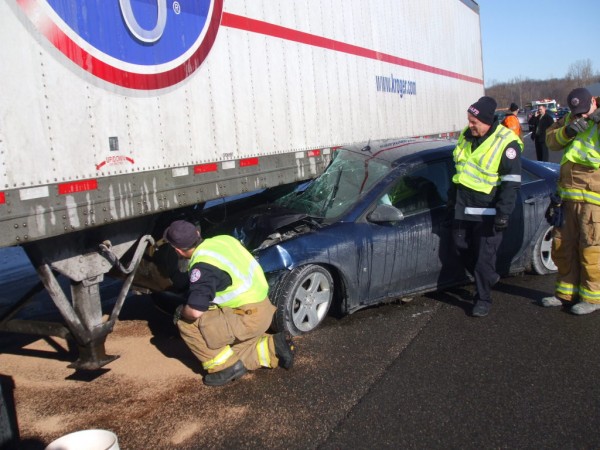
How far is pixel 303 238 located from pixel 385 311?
113 cm

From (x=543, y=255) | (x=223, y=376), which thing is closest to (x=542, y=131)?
(x=543, y=255)

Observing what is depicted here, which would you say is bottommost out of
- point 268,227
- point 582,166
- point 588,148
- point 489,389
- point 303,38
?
point 489,389

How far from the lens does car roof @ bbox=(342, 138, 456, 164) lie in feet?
17.9

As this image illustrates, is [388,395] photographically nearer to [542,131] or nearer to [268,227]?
[268,227]

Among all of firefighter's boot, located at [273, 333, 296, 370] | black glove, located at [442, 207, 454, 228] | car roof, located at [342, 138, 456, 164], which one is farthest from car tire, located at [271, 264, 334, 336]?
car roof, located at [342, 138, 456, 164]

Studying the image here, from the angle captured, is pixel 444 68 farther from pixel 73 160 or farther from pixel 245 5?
pixel 73 160

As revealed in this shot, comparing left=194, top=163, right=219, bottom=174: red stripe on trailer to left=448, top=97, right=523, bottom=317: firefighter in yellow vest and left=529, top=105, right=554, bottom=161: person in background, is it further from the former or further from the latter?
left=529, top=105, right=554, bottom=161: person in background

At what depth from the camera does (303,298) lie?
458 centimetres

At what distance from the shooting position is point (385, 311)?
5.16m

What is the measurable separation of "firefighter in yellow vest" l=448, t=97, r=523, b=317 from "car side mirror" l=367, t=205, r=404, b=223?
0.57 m

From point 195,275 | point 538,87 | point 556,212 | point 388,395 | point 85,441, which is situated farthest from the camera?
point 538,87

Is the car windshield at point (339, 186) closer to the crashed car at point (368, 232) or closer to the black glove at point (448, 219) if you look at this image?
the crashed car at point (368, 232)

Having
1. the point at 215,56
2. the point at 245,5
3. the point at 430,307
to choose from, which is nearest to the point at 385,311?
the point at 430,307

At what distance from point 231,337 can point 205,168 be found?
4.69ft
